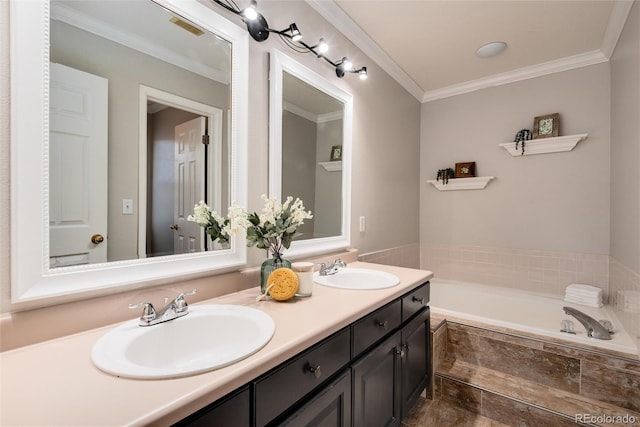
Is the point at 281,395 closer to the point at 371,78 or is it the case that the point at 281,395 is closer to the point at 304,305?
the point at 304,305

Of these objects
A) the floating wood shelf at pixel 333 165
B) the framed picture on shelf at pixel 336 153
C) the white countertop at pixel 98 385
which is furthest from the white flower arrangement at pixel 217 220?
the framed picture on shelf at pixel 336 153

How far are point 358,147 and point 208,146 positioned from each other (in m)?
1.23

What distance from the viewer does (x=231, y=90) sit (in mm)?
1304

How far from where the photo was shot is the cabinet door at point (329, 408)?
82 centimetres

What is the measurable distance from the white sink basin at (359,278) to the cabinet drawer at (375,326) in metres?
0.20

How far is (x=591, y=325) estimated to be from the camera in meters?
1.86

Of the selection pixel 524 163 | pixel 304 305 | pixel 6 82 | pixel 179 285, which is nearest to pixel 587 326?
pixel 524 163

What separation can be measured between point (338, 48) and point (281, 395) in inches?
78.4

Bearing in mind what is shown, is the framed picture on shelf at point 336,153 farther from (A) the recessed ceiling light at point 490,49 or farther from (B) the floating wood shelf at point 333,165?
(A) the recessed ceiling light at point 490,49

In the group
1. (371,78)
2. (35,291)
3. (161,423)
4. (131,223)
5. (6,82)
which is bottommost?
(161,423)

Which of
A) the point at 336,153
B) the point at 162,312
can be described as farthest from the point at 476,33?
the point at 162,312

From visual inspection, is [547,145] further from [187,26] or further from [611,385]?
[187,26]

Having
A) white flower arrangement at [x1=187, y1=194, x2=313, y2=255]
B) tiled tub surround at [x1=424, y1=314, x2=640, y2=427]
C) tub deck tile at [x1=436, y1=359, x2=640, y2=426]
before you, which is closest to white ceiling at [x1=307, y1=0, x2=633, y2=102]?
white flower arrangement at [x1=187, y1=194, x2=313, y2=255]

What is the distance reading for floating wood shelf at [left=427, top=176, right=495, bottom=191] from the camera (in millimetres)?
2812
